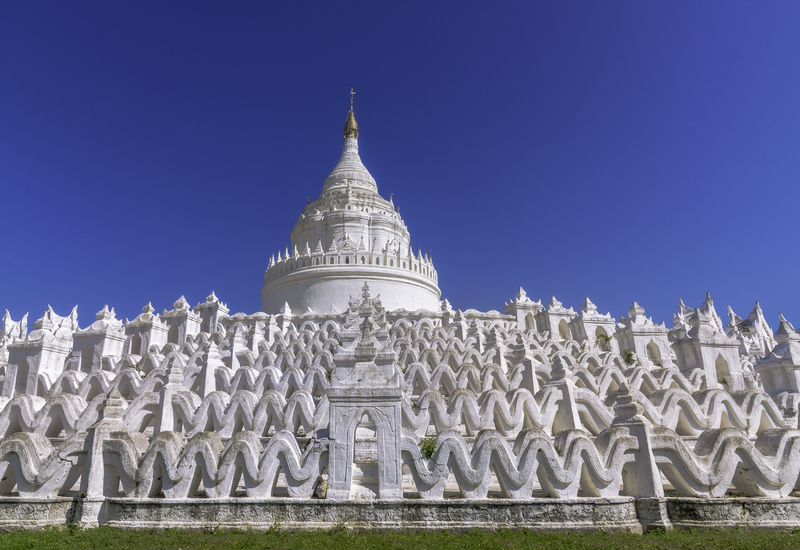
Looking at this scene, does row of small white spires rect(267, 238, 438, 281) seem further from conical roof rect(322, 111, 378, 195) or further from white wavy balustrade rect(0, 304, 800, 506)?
white wavy balustrade rect(0, 304, 800, 506)

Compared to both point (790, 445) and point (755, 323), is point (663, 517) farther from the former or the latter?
point (755, 323)

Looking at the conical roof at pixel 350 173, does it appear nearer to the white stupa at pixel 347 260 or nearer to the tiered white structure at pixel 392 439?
the white stupa at pixel 347 260

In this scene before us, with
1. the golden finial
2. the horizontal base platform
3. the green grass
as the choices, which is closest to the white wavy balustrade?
the horizontal base platform

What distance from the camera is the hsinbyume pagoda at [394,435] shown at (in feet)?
28.5

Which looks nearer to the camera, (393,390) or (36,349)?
(393,390)

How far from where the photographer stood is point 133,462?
9.25 meters

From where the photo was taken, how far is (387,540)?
305 inches

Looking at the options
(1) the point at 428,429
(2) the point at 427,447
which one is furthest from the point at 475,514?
(1) the point at 428,429

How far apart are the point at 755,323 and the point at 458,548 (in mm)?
51750

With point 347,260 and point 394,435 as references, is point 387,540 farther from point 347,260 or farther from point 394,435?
point 347,260

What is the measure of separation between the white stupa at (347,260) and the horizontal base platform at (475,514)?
26.6 metres

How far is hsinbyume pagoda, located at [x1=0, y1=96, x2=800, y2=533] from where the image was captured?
867 cm

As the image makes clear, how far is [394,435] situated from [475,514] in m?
1.80

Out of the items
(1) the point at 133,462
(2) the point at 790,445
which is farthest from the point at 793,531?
(1) the point at 133,462
